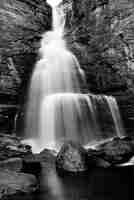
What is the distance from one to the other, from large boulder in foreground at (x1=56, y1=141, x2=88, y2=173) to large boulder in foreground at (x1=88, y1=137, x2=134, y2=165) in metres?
1.27

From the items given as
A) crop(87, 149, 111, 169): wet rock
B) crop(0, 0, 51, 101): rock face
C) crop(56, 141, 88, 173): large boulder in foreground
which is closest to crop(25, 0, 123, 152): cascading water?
crop(0, 0, 51, 101): rock face

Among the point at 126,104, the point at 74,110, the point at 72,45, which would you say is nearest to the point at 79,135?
the point at 74,110

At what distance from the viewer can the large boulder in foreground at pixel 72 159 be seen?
456 inches

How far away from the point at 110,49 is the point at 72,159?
1255cm

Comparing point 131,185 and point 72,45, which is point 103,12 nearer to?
point 72,45

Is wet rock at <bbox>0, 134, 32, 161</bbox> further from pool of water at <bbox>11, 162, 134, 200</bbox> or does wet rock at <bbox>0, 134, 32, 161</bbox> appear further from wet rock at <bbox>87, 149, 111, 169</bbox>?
wet rock at <bbox>87, 149, 111, 169</bbox>

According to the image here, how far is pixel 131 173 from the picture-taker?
1102 centimetres

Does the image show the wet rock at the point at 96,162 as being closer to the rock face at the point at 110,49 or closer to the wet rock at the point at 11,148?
the wet rock at the point at 11,148

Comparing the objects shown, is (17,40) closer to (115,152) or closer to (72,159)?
(72,159)

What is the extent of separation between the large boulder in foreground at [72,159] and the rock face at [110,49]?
7.63 meters

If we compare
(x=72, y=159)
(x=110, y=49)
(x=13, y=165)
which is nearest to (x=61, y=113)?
(x=72, y=159)

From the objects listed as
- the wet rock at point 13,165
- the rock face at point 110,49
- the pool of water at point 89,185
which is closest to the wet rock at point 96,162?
the pool of water at point 89,185

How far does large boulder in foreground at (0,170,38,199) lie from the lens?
28.3 feet

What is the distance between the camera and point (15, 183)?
29.8 ft
